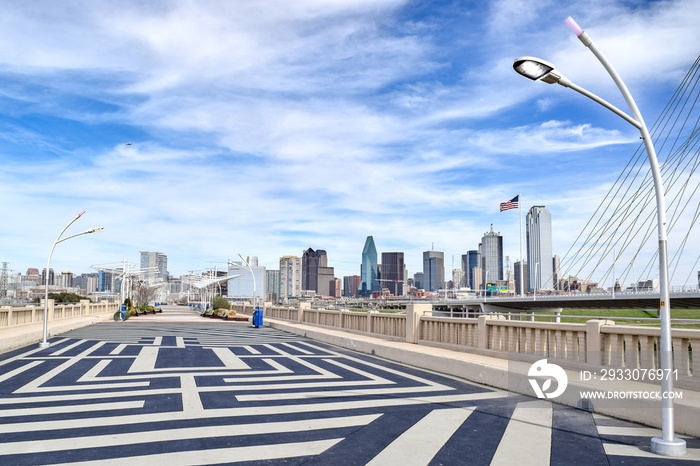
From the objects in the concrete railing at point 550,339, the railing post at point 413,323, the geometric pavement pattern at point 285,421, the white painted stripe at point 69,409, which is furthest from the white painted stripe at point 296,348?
the white painted stripe at point 69,409

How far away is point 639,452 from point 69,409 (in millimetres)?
9252

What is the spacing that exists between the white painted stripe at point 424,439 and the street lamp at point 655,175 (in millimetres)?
2885

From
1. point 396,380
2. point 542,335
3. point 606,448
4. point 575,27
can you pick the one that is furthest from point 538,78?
point 396,380

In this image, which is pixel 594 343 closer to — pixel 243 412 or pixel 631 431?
pixel 631 431

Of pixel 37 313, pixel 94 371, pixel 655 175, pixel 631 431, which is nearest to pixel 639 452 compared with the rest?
pixel 631 431

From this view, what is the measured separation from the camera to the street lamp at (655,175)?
6961 mm

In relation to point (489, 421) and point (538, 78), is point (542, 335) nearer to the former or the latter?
point (489, 421)

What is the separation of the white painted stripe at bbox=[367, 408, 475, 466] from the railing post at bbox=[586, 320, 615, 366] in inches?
133

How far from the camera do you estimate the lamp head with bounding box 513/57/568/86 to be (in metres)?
7.41

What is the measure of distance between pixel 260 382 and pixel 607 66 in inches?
382

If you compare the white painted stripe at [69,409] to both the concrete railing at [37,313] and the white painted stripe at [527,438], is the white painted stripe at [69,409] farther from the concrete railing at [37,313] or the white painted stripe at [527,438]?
the concrete railing at [37,313]

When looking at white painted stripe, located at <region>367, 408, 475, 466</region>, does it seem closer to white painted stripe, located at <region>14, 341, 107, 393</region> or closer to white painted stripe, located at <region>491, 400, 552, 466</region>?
white painted stripe, located at <region>491, 400, 552, 466</region>

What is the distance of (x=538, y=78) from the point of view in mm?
7625

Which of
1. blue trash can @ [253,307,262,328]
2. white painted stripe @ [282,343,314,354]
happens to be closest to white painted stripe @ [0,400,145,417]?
white painted stripe @ [282,343,314,354]
